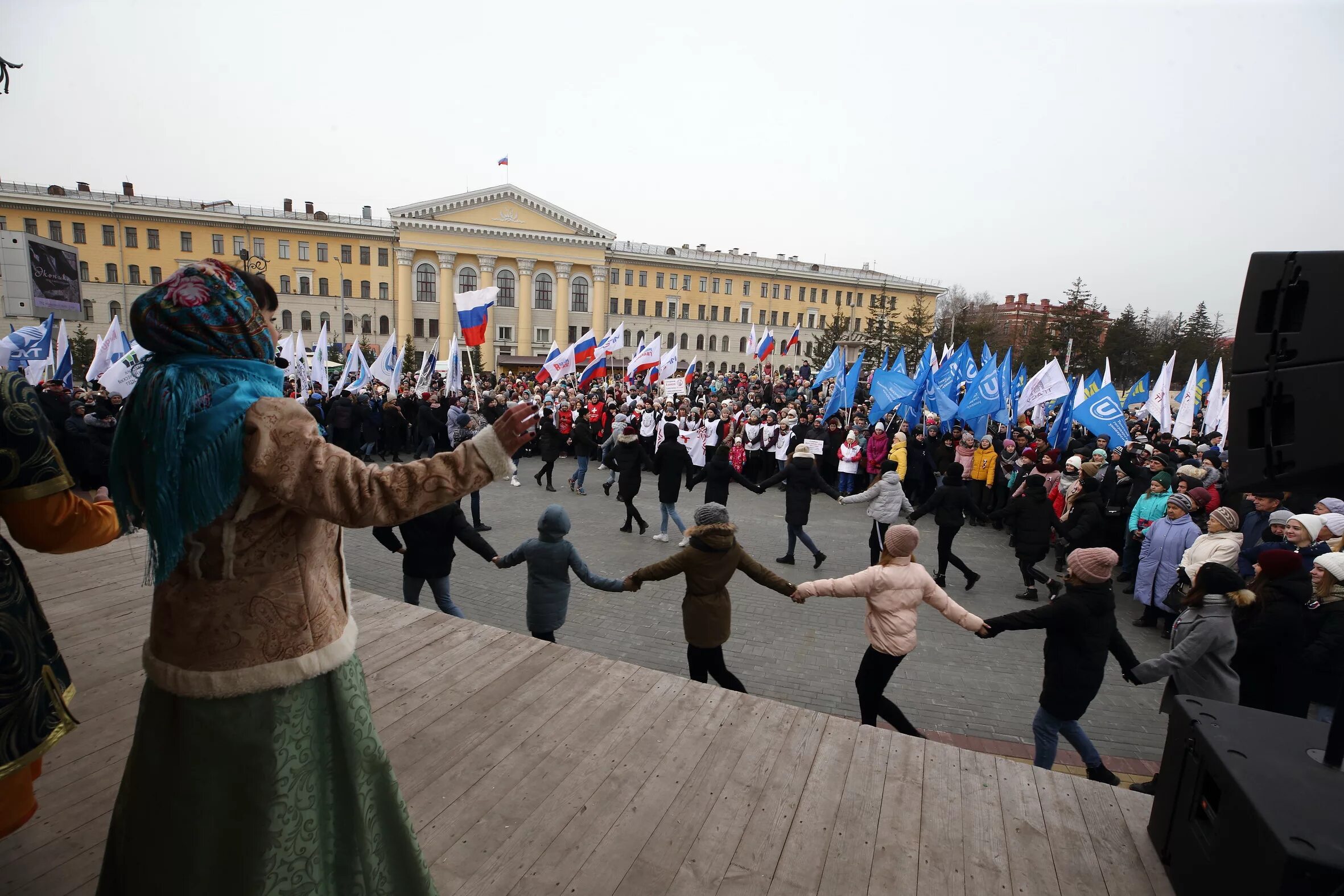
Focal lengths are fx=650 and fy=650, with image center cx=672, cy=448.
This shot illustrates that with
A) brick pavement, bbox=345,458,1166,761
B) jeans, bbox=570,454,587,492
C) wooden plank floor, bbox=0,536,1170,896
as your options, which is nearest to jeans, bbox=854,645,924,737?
brick pavement, bbox=345,458,1166,761

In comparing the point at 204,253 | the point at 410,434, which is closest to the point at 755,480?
the point at 410,434

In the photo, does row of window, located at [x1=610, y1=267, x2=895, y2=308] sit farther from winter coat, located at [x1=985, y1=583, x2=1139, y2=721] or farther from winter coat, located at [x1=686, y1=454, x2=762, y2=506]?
winter coat, located at [x1=985, y1=583, x2=1139, y2=721]

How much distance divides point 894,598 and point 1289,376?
2.72 metres

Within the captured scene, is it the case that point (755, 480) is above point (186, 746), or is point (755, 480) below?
below

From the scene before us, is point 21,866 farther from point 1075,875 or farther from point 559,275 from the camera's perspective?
point 559,275

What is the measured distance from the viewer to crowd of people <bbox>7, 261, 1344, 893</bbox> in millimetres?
1565

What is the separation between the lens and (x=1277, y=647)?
4.30m

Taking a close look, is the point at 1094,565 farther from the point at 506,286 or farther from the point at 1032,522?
the point at 506,286

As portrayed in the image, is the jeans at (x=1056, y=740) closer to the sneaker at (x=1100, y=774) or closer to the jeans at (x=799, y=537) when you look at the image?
the sneaker at (x=1100, y=774)

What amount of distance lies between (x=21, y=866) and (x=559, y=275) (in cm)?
6459

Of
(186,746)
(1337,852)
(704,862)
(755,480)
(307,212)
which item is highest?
(307,212)

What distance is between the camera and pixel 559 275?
63.7m

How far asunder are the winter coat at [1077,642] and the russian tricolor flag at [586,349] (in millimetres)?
16630

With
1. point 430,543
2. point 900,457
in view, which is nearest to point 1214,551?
point 900,457
